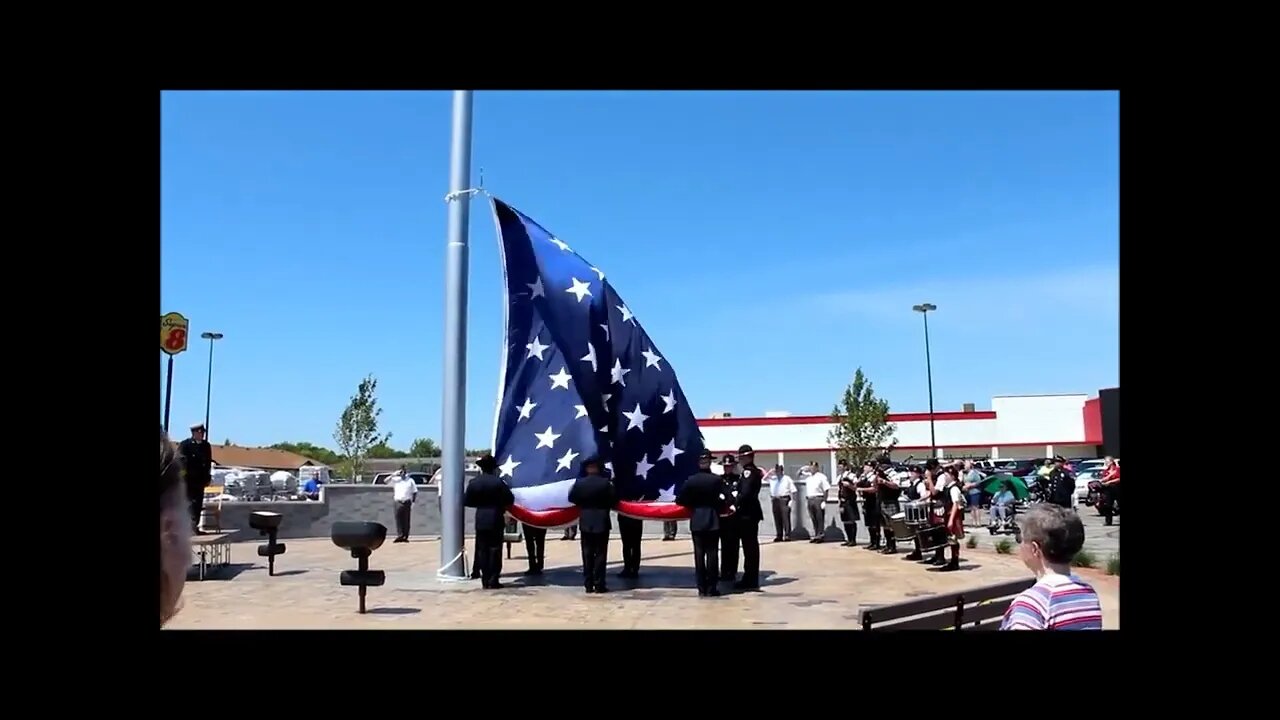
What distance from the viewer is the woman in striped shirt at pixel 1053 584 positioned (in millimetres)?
3160

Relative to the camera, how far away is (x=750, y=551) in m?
12.1

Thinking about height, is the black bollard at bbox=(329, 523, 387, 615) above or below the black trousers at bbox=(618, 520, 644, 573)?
above

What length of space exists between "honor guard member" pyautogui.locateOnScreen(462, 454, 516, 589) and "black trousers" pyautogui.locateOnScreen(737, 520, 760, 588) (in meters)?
3.21

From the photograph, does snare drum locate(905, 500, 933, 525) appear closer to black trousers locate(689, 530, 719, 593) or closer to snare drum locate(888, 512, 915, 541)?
snare drum locate(888, 512, 915, 541)

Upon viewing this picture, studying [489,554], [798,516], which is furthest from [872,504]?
[489,554]

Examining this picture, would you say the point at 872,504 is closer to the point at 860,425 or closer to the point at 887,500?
the point at 887,500

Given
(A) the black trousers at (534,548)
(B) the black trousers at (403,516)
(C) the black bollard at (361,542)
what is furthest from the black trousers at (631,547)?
(B) the black trousers at (403,516)

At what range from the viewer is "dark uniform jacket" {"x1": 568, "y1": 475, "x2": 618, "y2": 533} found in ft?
36.1

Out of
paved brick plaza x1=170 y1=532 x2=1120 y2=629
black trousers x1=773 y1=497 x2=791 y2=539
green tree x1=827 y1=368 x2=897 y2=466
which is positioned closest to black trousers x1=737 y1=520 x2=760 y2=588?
paved brick plaza x1=170 y1=532 x2=1120 y2=629

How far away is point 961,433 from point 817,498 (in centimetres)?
4542
